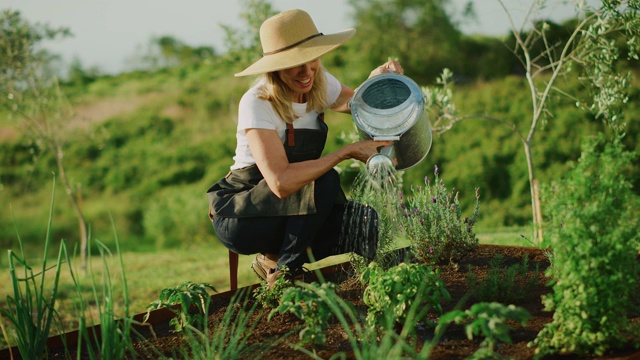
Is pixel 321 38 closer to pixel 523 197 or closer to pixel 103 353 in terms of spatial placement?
pixel 103 353

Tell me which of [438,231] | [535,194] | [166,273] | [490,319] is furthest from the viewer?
[166,273]

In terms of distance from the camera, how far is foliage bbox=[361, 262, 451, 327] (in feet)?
8.66

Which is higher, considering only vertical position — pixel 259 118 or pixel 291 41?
pixel 291 41

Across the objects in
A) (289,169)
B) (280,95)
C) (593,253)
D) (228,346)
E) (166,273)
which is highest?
(280,95)

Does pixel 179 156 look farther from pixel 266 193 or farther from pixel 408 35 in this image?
pixel 266 193

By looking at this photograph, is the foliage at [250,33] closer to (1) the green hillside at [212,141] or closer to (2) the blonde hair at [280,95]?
(1) the green hillside at [212,141]

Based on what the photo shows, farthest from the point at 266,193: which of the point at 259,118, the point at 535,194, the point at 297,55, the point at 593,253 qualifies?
the point at 535,194

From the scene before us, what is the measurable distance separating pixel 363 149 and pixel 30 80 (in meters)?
4.38

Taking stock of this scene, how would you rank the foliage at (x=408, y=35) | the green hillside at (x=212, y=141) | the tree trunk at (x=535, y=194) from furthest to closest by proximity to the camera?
the foliage at (x=408, y=35), the green hillside at (x=212, y=141), the tree trunk at (x=535, y=194)

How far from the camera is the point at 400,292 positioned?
265 cm

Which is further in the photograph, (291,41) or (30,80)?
(30,80)

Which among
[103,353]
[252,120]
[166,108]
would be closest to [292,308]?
[103,353]

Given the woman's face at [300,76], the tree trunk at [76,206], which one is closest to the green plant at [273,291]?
the woman's face at [300,76]

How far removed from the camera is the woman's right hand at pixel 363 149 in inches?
117
